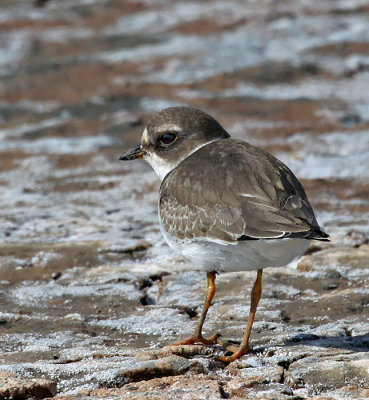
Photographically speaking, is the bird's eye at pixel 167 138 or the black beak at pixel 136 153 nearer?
the bird's eye at pixel 167 138

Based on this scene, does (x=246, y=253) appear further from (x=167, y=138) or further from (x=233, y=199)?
(x=167, y=138)

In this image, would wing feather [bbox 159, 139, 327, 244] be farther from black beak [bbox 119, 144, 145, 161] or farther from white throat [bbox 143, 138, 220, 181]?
black beak [bbox 119, 144, 145, 161]

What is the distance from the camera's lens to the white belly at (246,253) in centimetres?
438

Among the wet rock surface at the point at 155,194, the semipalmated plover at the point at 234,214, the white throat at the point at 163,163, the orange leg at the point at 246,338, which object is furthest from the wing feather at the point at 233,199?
the wet rock surface at the point at 155,194

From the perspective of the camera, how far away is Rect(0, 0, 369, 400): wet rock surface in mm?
4262

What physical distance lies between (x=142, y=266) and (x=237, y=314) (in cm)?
118

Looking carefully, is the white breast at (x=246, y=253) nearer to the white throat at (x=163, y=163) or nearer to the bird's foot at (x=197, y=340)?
the bird's foot at (x=197, y=340)

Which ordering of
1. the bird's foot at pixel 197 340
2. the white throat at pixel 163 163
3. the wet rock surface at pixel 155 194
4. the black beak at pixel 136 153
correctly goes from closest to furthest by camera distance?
1. the wet rock surface at pixel 155 194
2. the bird's foot at pixel 197 340
3. the white throat at pixel 163 163
4. the black beak at pixel 136 153

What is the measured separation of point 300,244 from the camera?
4430mm

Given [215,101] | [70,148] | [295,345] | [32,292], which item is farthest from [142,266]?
[215,101]

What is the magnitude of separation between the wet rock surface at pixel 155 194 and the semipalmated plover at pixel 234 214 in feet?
1.67

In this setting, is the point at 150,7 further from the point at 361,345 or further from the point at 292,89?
the point at 361,345

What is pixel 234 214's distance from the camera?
455 cm

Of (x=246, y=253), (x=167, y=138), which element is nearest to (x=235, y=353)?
(x=246, y=253)
